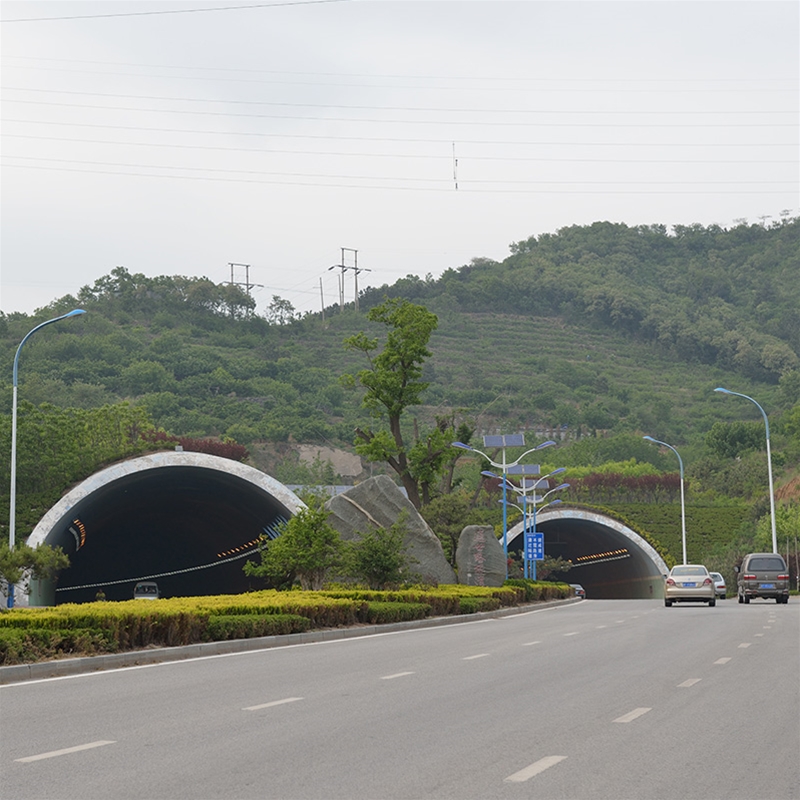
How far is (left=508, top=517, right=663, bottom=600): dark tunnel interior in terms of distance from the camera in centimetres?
7744

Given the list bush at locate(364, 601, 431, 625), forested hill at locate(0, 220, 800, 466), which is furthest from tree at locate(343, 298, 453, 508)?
forested hill at locate(0, 220, 800, 466)

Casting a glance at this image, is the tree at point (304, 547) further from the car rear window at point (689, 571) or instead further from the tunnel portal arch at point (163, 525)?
the car rear window at point (689, 571)

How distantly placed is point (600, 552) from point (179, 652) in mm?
71807

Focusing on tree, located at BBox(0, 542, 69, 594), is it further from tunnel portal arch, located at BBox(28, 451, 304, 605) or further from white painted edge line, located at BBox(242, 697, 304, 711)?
white painted edge line, located at BBox(242, 697, 304, 711)

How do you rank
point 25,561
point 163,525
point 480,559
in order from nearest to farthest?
point 25,561
point 480,559
point 163,525

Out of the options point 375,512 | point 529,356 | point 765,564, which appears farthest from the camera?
point 529,356

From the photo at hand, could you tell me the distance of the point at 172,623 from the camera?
61.0 feet

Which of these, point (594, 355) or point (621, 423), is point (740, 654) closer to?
point (621, 423)

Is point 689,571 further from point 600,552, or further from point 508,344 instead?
point 508,344

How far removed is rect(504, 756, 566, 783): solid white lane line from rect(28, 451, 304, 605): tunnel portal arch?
30.7 meters

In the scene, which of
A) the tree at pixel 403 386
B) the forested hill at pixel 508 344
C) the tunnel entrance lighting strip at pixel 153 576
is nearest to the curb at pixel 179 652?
the tree at pixel 403 386

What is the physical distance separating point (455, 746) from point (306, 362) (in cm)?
12136

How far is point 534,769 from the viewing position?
8180mm

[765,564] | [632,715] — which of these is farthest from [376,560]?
[632,715]
